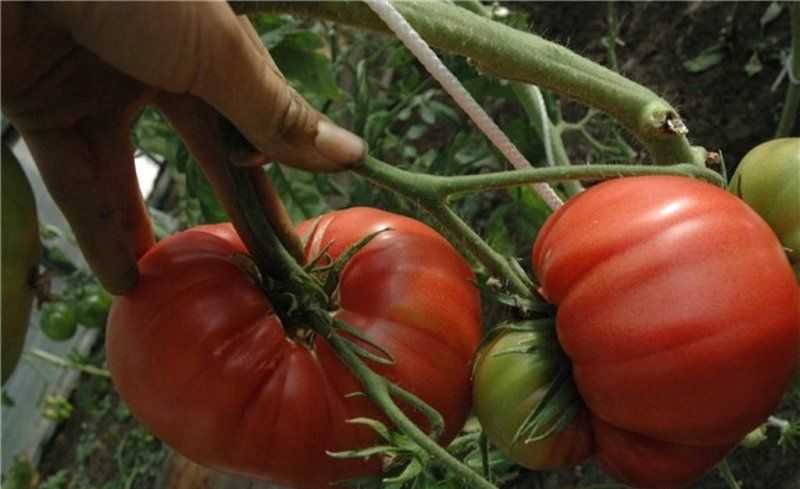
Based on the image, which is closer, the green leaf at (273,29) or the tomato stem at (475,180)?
the tomato stem at (475,180)

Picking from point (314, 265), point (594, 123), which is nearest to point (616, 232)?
point (314, 265)

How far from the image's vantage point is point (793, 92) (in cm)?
Result: 106

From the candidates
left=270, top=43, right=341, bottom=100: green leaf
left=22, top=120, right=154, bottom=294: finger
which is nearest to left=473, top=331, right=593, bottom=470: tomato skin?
left=22, top=120, right=154, bottom=294: finger

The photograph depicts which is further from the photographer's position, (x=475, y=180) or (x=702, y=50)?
(x=702, y=50)

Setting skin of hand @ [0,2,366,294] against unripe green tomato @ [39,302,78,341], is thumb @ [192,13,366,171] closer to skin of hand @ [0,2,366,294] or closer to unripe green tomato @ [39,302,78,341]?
skin of hand @ [0,2,366,294]

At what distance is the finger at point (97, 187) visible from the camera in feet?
1.80

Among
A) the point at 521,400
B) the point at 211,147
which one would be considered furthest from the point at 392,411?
the point at 211,147

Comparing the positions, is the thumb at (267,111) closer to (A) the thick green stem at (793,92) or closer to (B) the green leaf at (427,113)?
(A) the thick green stem at (793,92)

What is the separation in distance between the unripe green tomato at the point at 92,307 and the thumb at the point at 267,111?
1.10 meters

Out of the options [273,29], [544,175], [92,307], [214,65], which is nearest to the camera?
[214,65]

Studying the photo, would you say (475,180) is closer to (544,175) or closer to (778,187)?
(544,175)

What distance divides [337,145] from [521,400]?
19cm

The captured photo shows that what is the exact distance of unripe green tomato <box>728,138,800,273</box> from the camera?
0.60 meters

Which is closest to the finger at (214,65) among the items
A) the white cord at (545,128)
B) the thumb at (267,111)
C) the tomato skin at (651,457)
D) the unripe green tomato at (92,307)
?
the thumb at (267,111)
